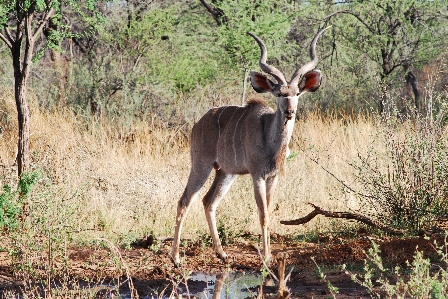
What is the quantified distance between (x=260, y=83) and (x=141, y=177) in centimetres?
279

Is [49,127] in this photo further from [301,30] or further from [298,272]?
[301,30]

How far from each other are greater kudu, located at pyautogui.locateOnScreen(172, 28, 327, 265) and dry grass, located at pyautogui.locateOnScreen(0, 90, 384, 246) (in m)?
0.52

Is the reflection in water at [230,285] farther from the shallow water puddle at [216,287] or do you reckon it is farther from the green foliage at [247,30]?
the green foliage at [247,30]

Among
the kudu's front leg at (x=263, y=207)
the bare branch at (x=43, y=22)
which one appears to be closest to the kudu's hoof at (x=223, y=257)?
the kudu's front leg at (x=263, y=207)

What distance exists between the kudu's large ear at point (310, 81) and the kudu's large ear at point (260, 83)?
0.26 m

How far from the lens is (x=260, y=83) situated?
19.5 feet

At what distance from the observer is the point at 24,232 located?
5297mm

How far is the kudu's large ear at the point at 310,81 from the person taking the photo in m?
5.80

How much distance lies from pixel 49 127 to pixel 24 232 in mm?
4219

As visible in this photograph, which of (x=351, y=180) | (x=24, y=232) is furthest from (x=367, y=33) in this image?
(x=24, y=232)

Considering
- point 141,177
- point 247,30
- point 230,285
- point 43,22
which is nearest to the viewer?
point 230,285

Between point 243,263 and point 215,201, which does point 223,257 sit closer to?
point 243,263

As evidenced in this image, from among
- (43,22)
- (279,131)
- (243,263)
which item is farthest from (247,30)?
(243,263)

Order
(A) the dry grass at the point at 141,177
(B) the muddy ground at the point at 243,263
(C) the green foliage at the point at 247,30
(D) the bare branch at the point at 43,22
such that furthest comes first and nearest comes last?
1. (C) the green foliage at the point at 247,30
2. (A) the dry grass at the point at 141,177
3. (D) the bare branch at the point at 43,22
4. (B) the muddy ground at the point at 243,263
